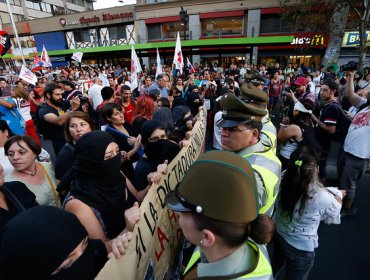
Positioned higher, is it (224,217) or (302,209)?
(224,217)

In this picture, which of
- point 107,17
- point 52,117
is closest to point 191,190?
point 52,117

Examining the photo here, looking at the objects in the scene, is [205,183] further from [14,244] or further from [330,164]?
[330,164]

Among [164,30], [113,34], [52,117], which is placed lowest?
[52,117]

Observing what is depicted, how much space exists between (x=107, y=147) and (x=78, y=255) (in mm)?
833

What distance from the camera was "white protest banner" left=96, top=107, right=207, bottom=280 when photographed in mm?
1316

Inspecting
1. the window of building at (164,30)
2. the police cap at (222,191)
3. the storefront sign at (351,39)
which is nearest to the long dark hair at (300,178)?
the police cap at (222,191)

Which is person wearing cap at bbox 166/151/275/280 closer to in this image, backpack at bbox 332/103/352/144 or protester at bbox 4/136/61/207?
protester at bbox 4/136/61/207

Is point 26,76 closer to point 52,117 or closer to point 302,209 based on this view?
point 52,117

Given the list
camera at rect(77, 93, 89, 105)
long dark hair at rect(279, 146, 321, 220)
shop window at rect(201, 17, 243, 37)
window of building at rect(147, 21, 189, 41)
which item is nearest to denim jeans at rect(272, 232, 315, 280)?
long dark hair at rect(279, 146, 321, 220)

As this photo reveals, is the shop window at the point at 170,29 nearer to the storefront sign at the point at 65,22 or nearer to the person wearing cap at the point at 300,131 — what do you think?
the storefront sign at the point at 65,22

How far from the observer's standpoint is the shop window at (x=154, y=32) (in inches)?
1071

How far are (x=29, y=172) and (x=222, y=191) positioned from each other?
2.20m

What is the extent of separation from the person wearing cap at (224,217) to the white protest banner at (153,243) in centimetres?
46

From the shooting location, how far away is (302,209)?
198cm
